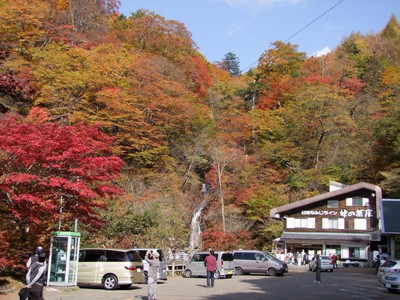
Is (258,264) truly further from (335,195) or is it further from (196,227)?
(335,195)

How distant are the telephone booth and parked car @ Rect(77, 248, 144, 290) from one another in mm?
1329

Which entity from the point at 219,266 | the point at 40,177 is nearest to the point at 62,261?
the point at 40,177

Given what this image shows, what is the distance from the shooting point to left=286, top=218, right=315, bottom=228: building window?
4234cm

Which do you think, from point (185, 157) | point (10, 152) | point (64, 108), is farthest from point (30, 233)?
point (185, 157)

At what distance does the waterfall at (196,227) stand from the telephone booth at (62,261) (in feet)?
62.0

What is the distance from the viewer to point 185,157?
142ft

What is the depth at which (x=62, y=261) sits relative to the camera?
16453mm

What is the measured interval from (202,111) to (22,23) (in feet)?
64.6

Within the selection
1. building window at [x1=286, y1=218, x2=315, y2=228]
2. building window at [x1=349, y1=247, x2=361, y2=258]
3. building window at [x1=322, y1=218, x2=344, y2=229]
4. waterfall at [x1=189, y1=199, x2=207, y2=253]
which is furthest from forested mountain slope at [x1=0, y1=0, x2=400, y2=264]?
building window at [x1=349, y1=247, x2=361, y2=258]

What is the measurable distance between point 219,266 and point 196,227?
14.3 meters

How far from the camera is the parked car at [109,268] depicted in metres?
17.5

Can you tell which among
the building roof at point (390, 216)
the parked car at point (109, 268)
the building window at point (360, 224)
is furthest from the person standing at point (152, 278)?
the building window at point (360, 224)

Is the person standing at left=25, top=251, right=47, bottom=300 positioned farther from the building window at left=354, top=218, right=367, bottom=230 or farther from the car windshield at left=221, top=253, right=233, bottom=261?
the building window at left=354, top=218, right=367, bottom=230

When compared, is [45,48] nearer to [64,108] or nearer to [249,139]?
[64,108]
